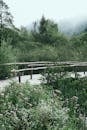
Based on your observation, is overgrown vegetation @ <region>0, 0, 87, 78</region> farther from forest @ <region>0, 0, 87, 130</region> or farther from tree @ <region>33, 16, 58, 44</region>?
forest @ <region>0, 0, 87, 130</region>

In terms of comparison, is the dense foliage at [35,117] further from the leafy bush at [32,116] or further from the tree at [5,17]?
the tree at [5,17]

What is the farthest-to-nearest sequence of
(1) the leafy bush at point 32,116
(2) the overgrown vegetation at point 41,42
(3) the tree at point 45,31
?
(3) the tree at point 45,31, (2) the overgrown vegetation at point 41,42, (1) the leafy bush at point 32,116

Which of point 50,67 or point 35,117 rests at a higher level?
point 50,67

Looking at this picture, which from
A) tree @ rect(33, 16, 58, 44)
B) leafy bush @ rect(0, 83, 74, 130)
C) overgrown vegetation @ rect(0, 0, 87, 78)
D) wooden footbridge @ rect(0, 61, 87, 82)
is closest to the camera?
leafy bush @ rect(0, 83, 74, 130)

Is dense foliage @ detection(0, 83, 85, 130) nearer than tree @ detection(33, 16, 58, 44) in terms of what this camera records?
Yes

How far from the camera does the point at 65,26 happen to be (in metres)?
140

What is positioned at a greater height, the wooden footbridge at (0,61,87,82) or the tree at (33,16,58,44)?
the tree at (33,16,58,44)

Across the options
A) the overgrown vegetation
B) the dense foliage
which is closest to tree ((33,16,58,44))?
the overgrown vegetation

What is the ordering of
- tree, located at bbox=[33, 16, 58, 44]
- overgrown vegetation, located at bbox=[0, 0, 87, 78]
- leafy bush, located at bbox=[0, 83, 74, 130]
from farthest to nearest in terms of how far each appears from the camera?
tree, located at bbox=[33, 16, 58, 44]
overgrown vegetation, located at bbox=[0, 0, 87, 78]
leafy bush, located at bbox=[0, 83, 74, 130]

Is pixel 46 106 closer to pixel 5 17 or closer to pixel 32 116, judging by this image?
pixel 32 116

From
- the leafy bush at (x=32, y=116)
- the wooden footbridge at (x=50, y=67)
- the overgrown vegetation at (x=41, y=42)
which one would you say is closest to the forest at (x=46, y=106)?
the leafy bush at (x=32, y=116)

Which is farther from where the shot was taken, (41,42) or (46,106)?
(41,42)

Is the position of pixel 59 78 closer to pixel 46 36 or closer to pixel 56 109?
pixel 56 109

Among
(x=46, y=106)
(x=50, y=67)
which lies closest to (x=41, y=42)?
(x=50, y=67)
